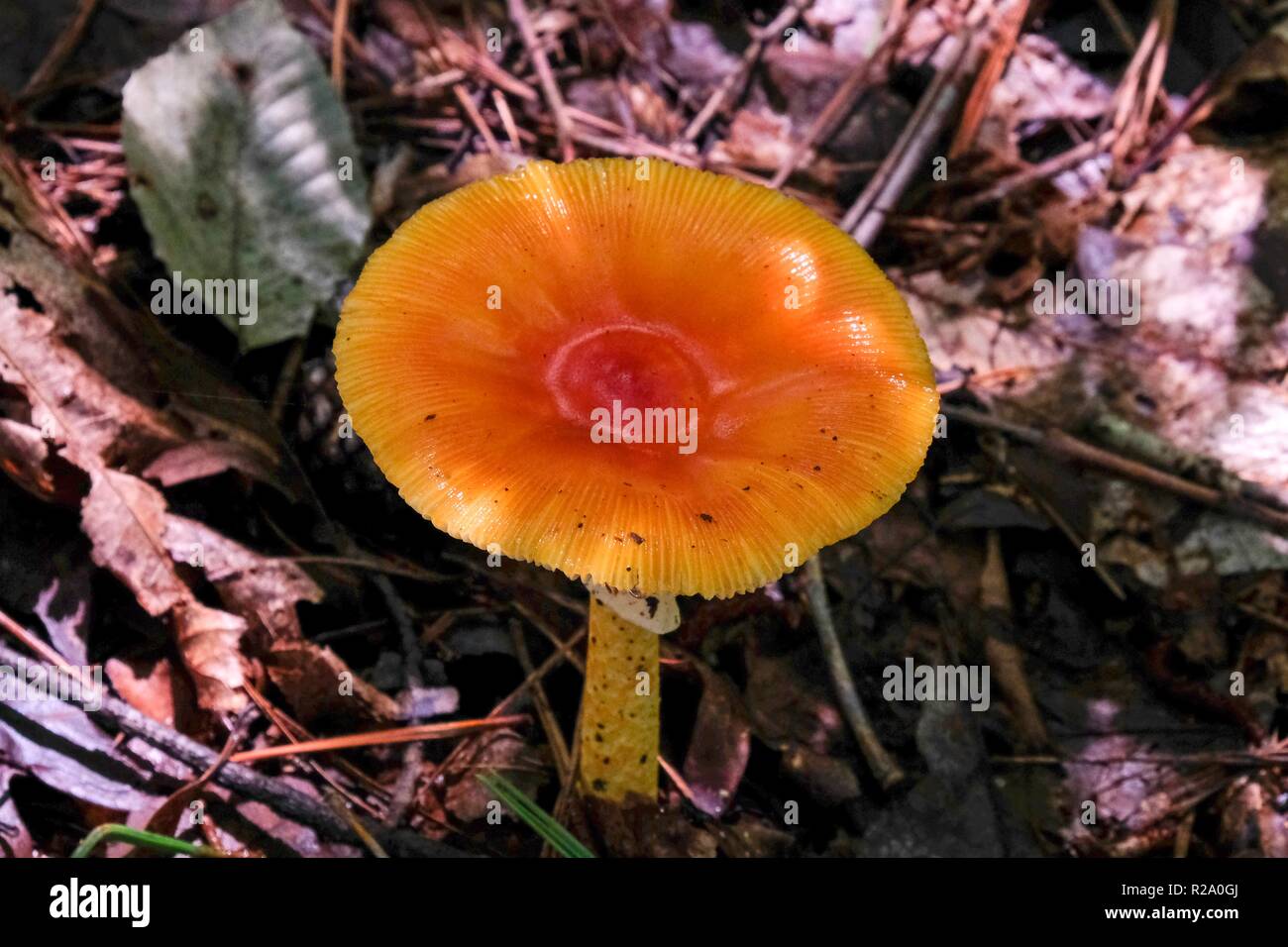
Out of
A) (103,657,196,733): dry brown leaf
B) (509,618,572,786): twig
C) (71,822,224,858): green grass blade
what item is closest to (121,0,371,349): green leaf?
(103,657,196,733): dry brown leaf

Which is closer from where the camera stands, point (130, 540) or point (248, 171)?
point (130, 540)

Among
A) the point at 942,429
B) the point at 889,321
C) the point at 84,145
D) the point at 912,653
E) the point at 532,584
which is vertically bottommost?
the point at 912,653

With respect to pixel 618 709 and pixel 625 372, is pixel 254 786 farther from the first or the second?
pixel 625 372

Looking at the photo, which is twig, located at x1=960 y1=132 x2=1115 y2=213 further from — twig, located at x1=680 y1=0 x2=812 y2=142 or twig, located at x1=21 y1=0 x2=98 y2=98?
twig, located at x1=21 y1=0 x2=98 y2=98

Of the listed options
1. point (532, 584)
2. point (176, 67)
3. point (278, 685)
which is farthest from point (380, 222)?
point (278, 685)

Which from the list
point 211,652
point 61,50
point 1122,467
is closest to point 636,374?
point 211,652

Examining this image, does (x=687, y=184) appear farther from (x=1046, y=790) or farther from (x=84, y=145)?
(x=84, y=145)

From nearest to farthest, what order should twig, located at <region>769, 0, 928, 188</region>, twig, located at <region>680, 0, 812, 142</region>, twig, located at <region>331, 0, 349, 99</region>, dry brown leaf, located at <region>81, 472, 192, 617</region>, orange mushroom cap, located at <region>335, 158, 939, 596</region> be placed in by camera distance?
orange mushroom cap, located at <region>335, 158, 939, 596</region> → dry brown leaf, located at <region>81, 472, 192, 617</region> → twig, located at <region>331, 0, 349, 99</region> → twig, located at <region>769, 0, 928, 188</region> → twig, located at <region>680, 0, 812, 142</region>
